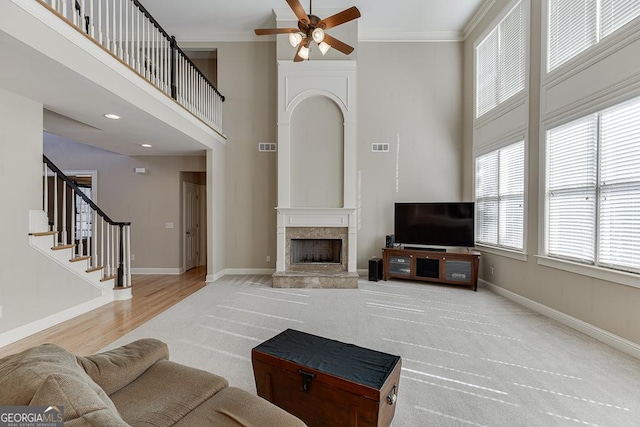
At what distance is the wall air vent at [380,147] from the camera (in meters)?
6.14

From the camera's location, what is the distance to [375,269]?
564 cm

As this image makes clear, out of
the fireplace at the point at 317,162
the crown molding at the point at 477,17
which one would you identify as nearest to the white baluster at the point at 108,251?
the fireplace at the point at 317,162

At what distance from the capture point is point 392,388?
1.62m

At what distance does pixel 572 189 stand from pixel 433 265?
245cm

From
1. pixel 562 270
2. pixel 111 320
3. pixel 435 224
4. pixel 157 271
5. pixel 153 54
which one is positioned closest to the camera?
pixel 562 270

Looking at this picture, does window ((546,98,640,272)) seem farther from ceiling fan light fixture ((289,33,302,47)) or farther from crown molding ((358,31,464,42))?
crown molding ((358,31,464,42))

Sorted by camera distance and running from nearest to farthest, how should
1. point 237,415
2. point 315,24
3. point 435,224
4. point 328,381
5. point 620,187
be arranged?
point 237,415 < point 328,381 < point 620,187 < point 315,24 < point 435,224

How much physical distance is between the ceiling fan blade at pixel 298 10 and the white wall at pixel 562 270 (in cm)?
304

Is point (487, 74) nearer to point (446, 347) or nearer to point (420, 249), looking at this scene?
point (420, 249)

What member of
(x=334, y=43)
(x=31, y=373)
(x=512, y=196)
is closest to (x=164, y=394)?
(x=31, y=373)

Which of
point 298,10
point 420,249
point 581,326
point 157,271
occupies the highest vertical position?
point 298,10

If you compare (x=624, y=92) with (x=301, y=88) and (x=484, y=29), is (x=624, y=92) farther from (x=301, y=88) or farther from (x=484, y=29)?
(x=301, y=88)

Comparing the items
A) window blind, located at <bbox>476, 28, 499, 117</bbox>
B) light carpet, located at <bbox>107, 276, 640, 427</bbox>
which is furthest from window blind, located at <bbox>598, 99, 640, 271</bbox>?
window blind, located at <bbox>476, 28, 499, 117</bbox>

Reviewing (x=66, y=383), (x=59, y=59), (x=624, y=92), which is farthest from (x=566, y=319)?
(x=59, y=59)
